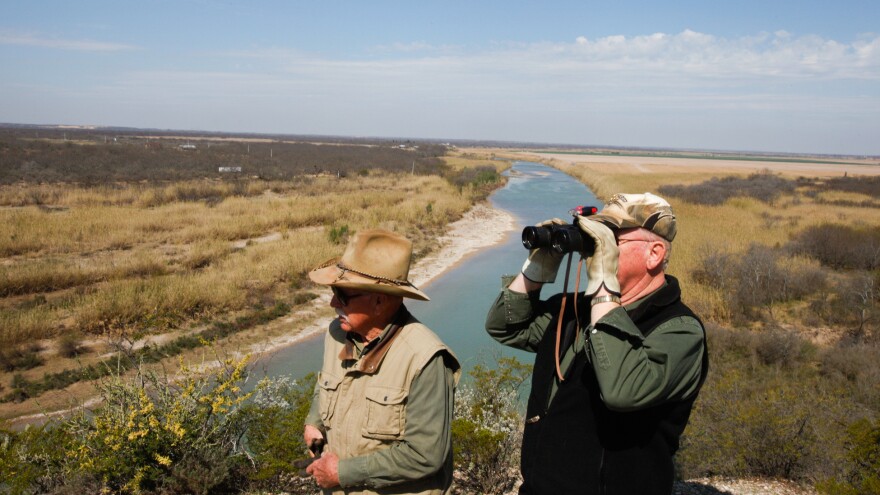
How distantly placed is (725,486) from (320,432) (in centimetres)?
351

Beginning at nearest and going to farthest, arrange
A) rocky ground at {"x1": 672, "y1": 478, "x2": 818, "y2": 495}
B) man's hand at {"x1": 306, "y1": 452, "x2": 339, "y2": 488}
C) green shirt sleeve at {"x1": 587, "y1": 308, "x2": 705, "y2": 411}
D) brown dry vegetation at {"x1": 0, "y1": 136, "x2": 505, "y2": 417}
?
green shirt sleeve at {"x1": 587, "y1": 308, "x2": 705, "y2": 411} → man's hand at {"x1": 306, "y1": 452, "x2": 339, "y2": 488} → rocky ground at {"x1": 672, "y1": 478, "x2": 818, "y2": 495} → brown dry vegetation at {"x1": 0, "y1": 136, "x2": 505, "y2": 417}

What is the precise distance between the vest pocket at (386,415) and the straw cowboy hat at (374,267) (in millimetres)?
311

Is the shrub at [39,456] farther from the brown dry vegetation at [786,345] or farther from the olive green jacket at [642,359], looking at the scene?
the brown dry vegetation at [786,345]

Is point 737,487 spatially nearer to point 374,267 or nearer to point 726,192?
point 374,267

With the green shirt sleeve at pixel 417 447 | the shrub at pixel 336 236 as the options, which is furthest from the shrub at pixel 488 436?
the shrub at pixel 336 236

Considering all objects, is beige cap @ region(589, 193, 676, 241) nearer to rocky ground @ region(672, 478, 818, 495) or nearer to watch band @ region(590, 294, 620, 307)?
watch band @ region(590, 294, 620, 307)

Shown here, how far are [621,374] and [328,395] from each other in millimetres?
955

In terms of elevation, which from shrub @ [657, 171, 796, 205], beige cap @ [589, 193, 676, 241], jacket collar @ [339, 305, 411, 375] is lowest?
shrub @ [657, 171, 796, 205]

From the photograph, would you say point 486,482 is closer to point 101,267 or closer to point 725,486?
point 725,486

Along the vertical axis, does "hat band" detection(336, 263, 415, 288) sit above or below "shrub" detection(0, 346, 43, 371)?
above

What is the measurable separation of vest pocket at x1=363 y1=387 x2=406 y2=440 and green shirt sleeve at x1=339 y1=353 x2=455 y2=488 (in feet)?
0.10

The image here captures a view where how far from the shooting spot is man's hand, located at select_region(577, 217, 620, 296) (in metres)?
1.52

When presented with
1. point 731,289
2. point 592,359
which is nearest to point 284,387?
point 592,359

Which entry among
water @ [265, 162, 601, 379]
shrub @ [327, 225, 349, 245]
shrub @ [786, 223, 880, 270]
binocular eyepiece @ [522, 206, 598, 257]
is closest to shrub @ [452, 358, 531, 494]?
water @ [265, 162, 601, 379]
